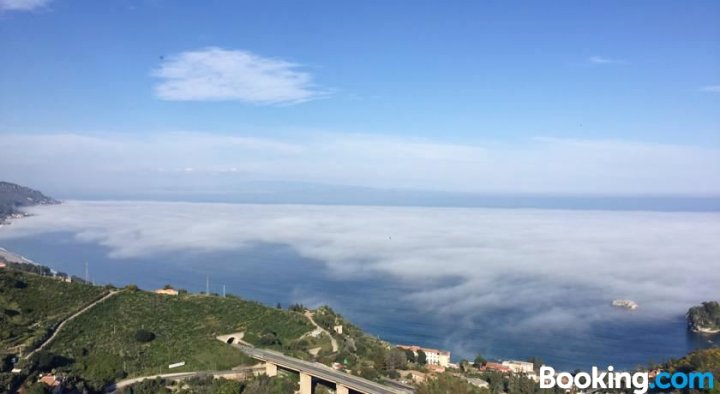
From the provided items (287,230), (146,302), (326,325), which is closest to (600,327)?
(326,325)

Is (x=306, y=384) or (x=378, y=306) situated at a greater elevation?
(x=306, y=384)

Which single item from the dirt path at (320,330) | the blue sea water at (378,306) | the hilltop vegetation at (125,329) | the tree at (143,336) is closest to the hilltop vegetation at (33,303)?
the hilltop vegetation at (125,329)

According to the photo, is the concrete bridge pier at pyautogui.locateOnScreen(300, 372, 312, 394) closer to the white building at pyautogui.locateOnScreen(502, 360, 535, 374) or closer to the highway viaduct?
the highway viaduct

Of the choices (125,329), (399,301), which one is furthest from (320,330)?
(399,301)

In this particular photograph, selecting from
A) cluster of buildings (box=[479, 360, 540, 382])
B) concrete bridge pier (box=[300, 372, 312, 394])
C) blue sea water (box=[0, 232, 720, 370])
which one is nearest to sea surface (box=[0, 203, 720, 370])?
blue sea water (box=[0, 232, 720, 370])

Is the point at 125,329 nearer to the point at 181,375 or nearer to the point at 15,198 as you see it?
the point at 181,375

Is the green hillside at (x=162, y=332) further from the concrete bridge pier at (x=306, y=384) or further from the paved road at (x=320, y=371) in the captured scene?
the concrete bridge pier at (x=306, y=384)
